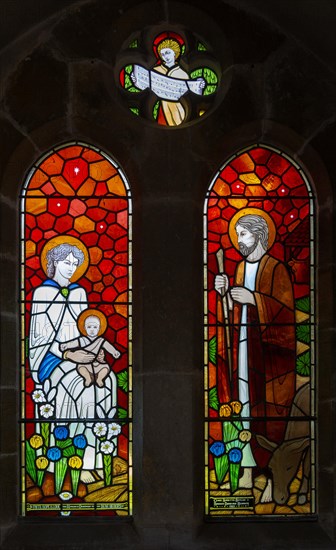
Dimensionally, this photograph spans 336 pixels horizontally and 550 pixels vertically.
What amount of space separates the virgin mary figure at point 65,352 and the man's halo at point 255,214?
1.02 meters

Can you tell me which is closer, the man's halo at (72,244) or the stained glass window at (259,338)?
the stained glass window at (259,338)

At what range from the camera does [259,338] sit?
18.2 feet

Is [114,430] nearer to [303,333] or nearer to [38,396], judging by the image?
[38,396]

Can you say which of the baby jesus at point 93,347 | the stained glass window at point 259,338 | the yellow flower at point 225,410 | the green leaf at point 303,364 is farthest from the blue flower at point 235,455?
the baby jesus at point 93,347

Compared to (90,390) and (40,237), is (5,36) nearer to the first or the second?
(40,237)

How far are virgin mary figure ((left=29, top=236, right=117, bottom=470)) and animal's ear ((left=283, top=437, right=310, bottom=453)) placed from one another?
1207mm

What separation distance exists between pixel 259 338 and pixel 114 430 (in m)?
1.16

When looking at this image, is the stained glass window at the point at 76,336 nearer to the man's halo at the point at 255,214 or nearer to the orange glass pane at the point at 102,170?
the orange glass pane at the point at 102,170

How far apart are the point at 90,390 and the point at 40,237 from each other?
3.61ft

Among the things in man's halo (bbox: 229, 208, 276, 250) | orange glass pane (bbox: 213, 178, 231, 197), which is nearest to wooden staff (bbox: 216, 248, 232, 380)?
man's halo (bbox: 229, 208, 276, 250)

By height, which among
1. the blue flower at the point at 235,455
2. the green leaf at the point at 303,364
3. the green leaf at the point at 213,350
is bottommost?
the blue flower at the point at 235,455

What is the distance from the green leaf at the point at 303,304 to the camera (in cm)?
555

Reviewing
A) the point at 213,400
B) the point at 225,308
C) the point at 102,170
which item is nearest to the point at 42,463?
the point at 213,400

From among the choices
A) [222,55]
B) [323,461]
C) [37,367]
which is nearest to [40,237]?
[37,367]
